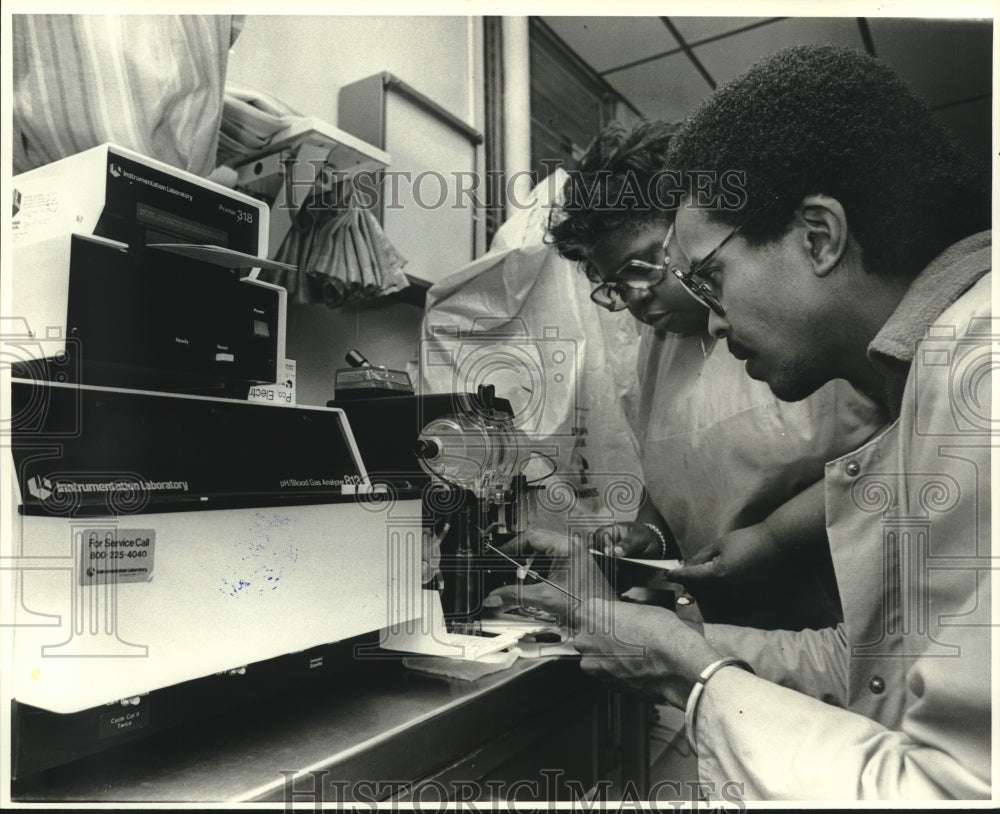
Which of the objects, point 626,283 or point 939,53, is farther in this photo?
point 626,283

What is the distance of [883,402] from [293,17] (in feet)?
5.06

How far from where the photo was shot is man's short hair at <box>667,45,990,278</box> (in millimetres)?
988

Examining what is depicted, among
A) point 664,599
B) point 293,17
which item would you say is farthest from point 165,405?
point 293,17

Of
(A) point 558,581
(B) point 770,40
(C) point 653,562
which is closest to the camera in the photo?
(B) point 770,40

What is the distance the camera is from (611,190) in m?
1.62

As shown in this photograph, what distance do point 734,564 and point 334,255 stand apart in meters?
1.07

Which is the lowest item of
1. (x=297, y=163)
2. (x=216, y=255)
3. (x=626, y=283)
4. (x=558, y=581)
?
(x=558, y=581)

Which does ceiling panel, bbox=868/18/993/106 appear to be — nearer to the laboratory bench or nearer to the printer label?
the laboratory bench

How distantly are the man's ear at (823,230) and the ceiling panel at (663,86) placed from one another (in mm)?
495

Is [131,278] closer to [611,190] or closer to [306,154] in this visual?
[306,154]

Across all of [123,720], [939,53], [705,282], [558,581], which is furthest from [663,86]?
[123,720]

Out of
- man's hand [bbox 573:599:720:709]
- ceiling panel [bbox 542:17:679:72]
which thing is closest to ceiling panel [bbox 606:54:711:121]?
ceiling panel [bbox 542:17:679:72]

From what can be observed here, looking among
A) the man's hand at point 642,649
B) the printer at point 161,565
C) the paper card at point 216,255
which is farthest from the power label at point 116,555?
the man's hand at point 642,649

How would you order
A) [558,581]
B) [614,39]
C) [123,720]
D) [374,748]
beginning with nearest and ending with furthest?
[123,720], [374,748], [558,581], [614,39]
